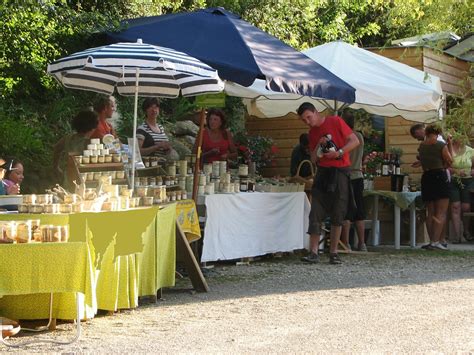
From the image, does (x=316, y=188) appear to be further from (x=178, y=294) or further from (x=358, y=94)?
(x=178, y=294)

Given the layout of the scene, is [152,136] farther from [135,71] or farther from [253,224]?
[135,71]

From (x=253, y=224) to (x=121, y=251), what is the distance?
4488 millimetres

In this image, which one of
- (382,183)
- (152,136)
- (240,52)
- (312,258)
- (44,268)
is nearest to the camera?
(44,268)

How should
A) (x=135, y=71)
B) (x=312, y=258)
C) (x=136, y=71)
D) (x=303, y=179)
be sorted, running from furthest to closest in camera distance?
(x=303, y=179)
(x=312, y=258)
(x=135, y=71)
(x=136, y=71)

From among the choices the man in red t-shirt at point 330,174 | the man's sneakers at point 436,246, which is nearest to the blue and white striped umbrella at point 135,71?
the man in red t-shirt at point 330,174

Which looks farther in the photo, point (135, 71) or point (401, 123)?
point (401, 123)

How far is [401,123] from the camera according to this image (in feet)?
59.2

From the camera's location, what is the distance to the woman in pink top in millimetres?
13000

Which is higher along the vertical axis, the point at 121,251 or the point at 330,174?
the point at 330,174

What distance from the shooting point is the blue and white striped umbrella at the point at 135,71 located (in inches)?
375

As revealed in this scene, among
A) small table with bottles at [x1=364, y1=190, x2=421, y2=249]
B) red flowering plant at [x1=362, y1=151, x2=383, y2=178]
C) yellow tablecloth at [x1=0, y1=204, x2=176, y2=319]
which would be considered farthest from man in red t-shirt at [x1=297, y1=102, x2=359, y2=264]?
red flowering plant at [x1=362, y1=151, x2=383, y2=178]

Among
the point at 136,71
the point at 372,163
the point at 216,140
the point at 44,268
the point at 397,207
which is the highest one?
the point at 136,71

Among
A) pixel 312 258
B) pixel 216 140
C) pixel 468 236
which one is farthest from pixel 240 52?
pixel 468 236

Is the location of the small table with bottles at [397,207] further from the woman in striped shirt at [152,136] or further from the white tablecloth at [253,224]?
the woman in striped shirt at [152,136]
